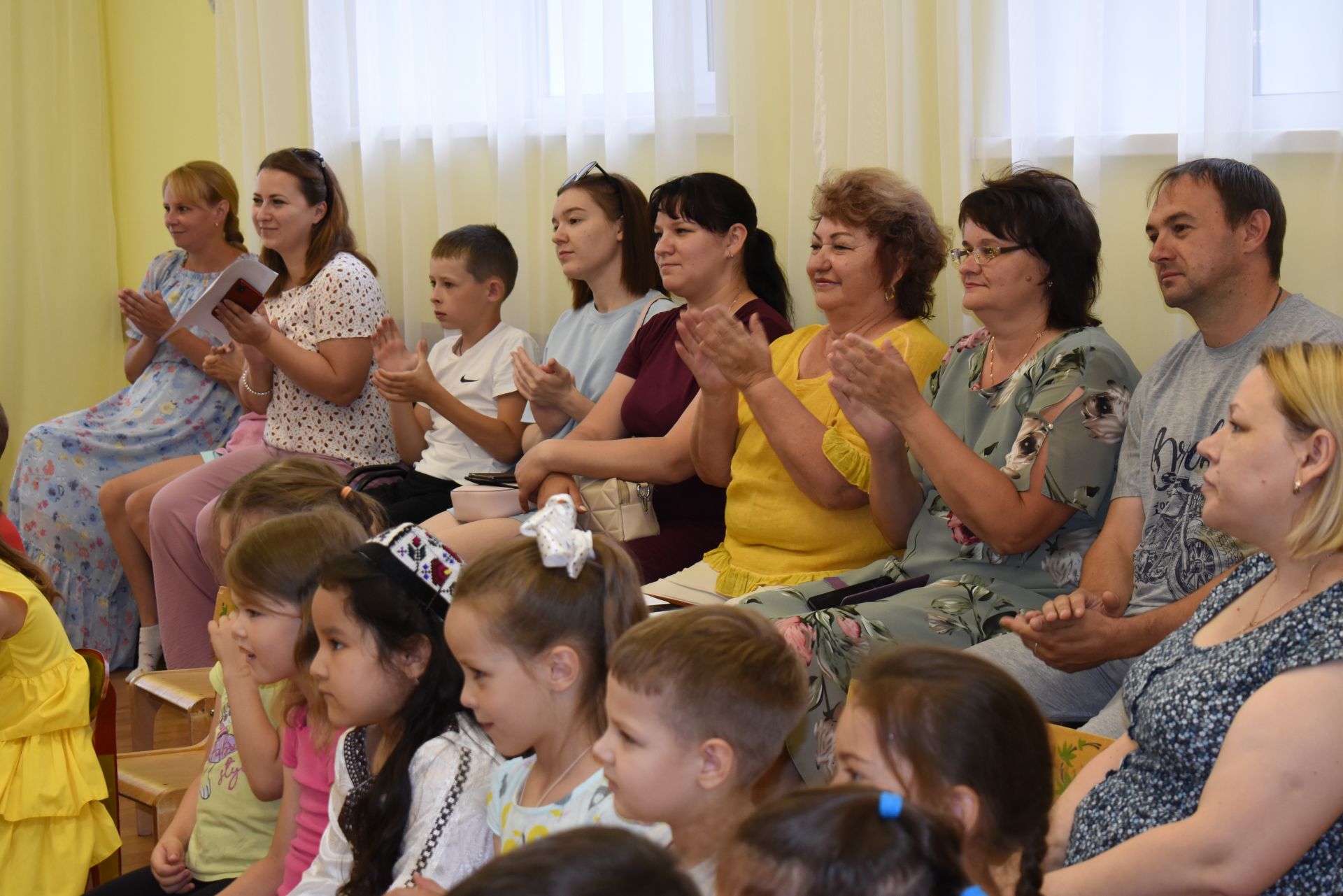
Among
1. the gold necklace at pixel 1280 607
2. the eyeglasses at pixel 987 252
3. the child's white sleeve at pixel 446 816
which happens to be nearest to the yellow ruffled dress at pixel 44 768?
the child's white sleeve at pixel 446 816

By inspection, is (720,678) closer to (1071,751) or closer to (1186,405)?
(1071,751)

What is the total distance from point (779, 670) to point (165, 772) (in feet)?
4.53

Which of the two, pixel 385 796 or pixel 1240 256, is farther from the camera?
pixel 1240 256

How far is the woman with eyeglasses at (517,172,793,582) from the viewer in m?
2.82

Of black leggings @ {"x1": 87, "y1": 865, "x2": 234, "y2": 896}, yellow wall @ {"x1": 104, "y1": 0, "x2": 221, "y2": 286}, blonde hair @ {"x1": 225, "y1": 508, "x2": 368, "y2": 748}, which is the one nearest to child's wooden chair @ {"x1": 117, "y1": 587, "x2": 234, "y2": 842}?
black leggings @ {"x1": 87, "y1": 865, "x2": 234, "y2": 896}

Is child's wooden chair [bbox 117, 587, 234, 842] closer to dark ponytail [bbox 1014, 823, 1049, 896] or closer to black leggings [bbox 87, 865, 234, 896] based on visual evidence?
black leggings [bbox 87, 865, 234, 896]

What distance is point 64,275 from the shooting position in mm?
5020

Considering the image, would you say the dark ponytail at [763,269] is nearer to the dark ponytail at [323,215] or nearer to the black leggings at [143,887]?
the dark ponytail at [323,215]

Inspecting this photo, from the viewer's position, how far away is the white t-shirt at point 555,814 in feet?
4.85

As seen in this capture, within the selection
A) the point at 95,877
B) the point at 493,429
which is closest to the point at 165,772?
the point at 95,877

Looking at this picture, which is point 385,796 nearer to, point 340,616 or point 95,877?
point 340,616

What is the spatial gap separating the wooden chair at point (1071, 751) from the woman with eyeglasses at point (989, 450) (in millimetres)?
376

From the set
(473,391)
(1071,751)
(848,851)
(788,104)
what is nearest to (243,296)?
(473,391)

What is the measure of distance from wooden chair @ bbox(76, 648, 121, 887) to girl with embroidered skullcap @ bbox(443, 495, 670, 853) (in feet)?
3.49
